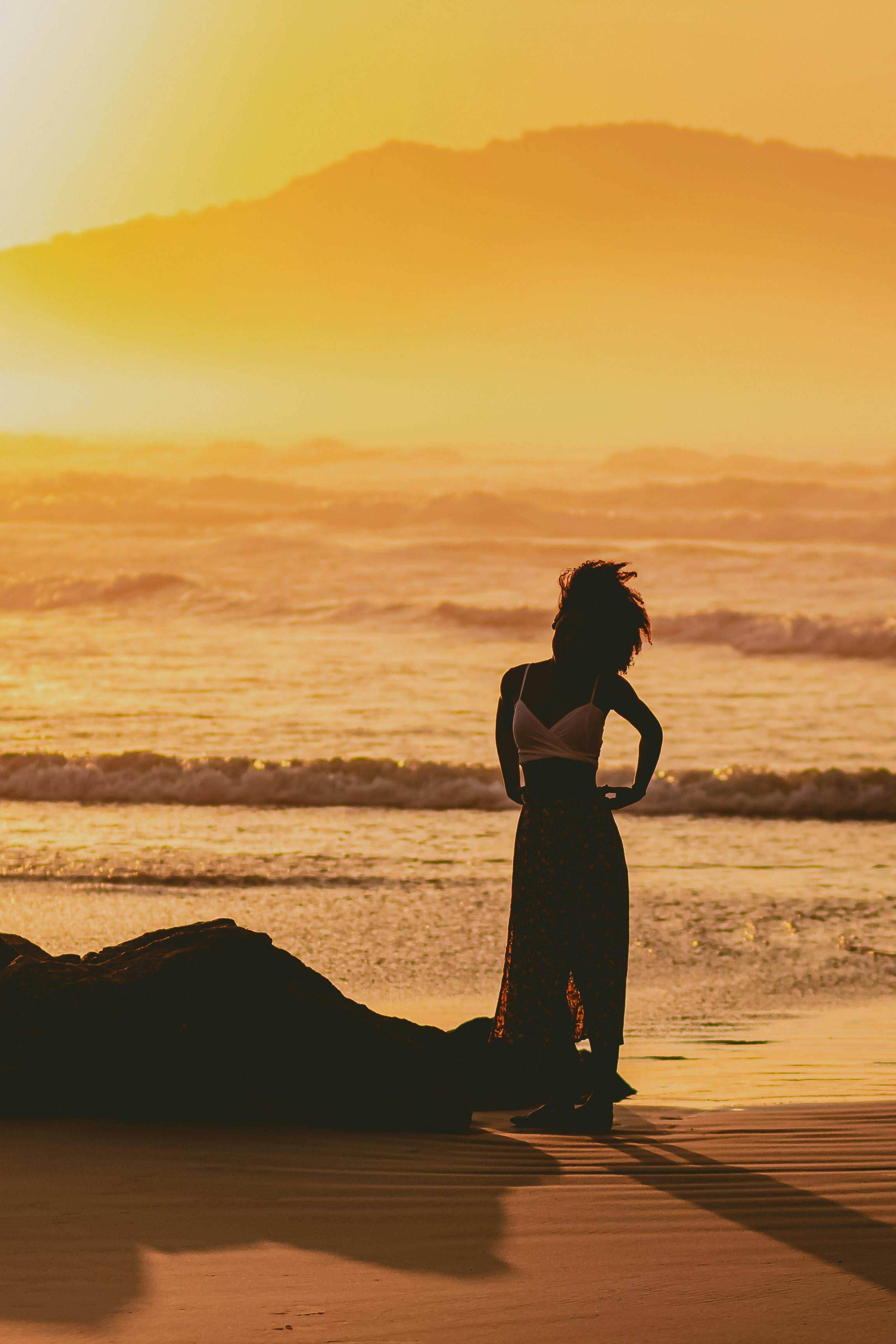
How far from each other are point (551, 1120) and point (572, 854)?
82cm

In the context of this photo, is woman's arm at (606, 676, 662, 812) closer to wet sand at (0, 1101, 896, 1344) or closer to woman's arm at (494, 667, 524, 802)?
woman's arm at (494, 667, 524, 802)

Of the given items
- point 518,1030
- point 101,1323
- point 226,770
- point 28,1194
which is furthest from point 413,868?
point 101,1323

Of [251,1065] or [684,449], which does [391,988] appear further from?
[684,449]

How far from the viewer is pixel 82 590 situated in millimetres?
37312

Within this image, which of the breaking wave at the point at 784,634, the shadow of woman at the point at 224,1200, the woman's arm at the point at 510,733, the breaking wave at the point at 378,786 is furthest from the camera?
the breaking wave at the point at 784,634

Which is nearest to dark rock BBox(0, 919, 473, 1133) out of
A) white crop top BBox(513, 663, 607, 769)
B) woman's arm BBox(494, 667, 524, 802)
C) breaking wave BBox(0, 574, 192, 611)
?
woman's arm BBox(494, 667, 524, 802)

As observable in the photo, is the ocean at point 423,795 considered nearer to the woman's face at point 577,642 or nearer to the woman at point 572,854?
the woman at point 572,854

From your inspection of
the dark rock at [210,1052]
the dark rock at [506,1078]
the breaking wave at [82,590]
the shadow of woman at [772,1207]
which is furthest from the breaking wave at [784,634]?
the shadow of woman at [772,1207]

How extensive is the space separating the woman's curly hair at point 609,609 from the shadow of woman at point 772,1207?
56.3 inches

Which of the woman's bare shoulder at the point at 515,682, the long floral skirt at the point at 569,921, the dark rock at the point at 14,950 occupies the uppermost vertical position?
the woman's bare shoulder at the point at 515,682

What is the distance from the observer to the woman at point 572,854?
4613 mm

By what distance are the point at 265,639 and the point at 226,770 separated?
44.9ft

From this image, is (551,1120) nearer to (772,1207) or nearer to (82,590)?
(772,1207)

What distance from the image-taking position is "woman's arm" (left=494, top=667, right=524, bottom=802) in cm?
473
